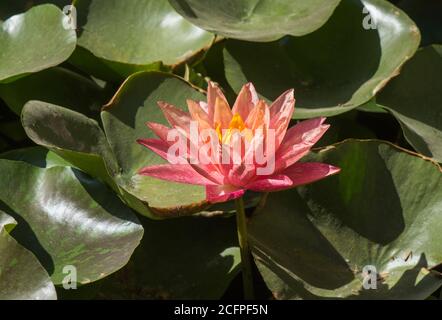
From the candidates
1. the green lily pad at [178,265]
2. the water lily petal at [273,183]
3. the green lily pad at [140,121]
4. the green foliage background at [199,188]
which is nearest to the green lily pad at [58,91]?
the green foliage background at [199,188]

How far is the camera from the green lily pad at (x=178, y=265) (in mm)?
1233

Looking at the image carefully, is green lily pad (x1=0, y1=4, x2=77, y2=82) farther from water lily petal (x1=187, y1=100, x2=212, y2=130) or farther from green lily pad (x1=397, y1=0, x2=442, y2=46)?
green lily pad (x1=397, y1=0, x2=442, y2=46)

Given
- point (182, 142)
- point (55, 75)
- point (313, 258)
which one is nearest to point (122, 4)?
point (55, 75)

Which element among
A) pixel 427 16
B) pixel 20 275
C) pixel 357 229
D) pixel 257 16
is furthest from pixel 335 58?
pixel 20 275

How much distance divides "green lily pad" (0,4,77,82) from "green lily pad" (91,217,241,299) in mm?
326

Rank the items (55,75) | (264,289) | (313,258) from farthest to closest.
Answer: (55,75)
(264,289)
(313,258)

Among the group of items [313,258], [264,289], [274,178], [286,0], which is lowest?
[264,289]

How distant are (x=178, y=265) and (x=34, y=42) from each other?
0.49m

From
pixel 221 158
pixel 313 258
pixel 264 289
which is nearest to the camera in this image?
pixel 221 158

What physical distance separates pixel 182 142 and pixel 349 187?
Result: 0.30 metres

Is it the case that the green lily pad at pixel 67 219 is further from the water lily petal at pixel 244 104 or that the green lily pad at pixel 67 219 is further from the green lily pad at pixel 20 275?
the water lily petal at pixel 244 104

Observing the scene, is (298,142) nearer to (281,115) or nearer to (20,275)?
(281,115)

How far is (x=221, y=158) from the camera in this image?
40.3 inches
